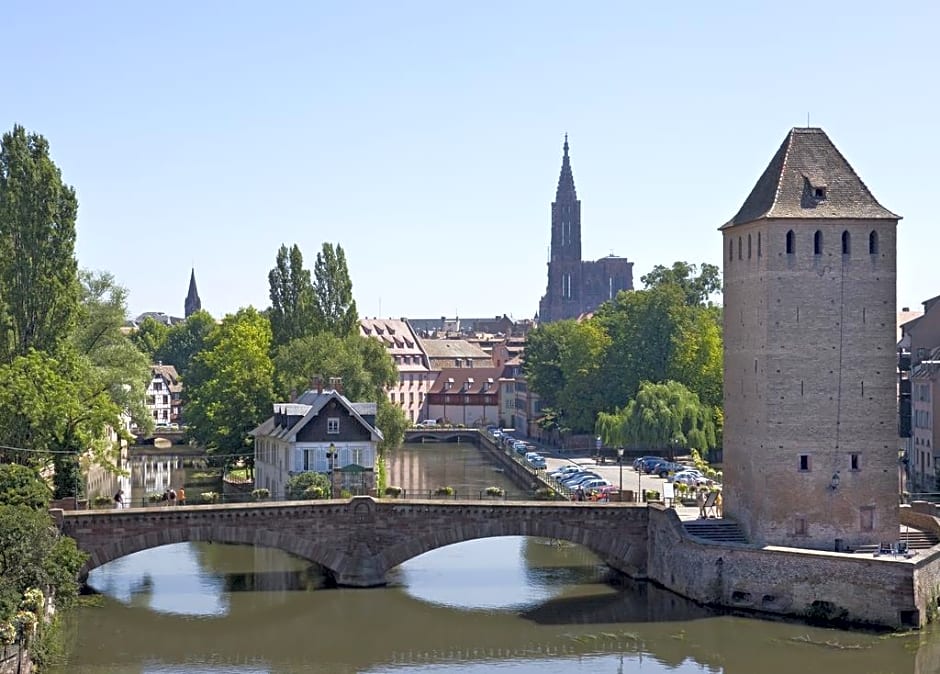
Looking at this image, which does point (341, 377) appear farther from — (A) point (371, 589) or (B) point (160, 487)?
(A) point (371, 589)

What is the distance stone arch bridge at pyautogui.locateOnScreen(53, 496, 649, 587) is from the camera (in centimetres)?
5512

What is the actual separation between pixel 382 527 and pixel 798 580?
1507 cm

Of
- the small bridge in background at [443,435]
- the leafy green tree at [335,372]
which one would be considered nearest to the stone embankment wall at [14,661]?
the leafy green tree at [335,372]

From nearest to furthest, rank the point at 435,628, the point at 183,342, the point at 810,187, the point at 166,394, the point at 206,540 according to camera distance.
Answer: the point at 435,628
the point at 206,540
the point at 810,187
the point at 166,394
the point at 183,342

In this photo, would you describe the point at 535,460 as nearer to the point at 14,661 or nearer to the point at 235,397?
the point at 235,397

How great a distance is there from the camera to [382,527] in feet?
186

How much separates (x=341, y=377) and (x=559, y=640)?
38331 millimetres

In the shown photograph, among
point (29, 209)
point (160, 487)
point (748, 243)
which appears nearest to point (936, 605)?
point (748, 243)

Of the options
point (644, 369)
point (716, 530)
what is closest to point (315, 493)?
point (716, 530)

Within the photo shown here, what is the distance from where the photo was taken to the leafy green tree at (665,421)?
303ft

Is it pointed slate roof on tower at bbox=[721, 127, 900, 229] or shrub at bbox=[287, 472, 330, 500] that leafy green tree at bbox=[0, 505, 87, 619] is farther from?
pointed slate roof on tower at bbox=[721, 127, 900, 229]

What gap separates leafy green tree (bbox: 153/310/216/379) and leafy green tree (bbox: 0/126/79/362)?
92.9m

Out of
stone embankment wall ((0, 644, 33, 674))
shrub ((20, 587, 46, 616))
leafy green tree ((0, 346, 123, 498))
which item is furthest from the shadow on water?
leafy green tree ((0, 346, 123, 498))

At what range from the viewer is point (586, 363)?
109 metres
